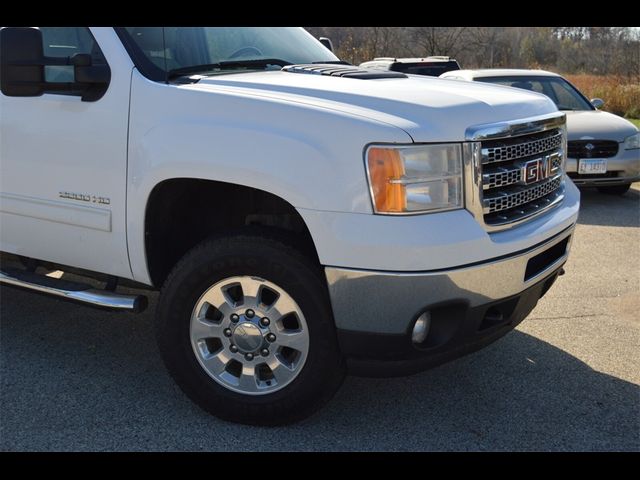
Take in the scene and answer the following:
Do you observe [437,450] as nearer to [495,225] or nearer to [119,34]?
[495,225]

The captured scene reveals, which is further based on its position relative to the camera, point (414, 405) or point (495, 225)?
point (414, 405)

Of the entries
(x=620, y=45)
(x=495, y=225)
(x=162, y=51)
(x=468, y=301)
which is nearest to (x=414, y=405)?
(x=468, y=301)

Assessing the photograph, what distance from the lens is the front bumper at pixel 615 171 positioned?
27.8 ft

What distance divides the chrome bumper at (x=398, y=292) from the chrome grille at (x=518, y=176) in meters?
0.26

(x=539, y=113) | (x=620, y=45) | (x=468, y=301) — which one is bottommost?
(x=468, y=301)

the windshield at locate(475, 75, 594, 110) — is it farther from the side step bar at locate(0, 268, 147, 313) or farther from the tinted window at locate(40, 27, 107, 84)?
the side step bar at locate(0, 268, 147, 313)

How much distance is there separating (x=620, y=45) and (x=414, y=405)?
74.9 ft

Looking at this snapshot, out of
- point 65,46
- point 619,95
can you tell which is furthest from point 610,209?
point 619,95

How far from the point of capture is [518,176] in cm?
313

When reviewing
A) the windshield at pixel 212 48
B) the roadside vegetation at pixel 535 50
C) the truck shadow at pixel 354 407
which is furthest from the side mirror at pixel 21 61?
the roadside vegetation at pixel 535 50

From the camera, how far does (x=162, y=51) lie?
3510 mm

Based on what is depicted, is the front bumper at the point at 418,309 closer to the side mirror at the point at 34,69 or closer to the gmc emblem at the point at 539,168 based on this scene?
the gmc emblem at the point at 539,168

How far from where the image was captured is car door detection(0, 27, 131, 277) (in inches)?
132

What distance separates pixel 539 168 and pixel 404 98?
0.81 metres
